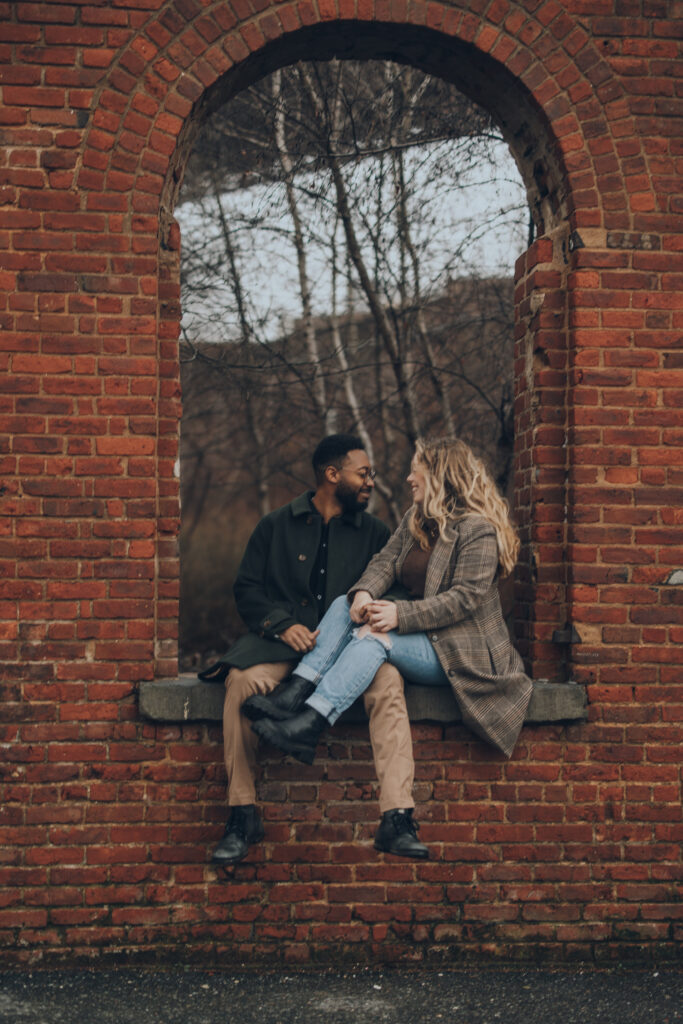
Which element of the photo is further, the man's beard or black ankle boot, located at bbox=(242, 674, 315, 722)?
the man's beard

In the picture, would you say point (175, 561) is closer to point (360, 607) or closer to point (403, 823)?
point (360, 607)

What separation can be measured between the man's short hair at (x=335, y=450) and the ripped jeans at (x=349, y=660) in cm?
85

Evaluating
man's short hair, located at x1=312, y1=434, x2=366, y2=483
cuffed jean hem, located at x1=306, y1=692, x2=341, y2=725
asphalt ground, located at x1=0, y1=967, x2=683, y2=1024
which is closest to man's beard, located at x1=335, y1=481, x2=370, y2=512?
man's short hair, located at x1=312, y1=434, x2=366, y2=483

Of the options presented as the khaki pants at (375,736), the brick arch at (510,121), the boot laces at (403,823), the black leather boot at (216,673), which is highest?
the brick arch at (510,121)

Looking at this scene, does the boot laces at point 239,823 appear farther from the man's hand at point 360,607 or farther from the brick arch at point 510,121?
the man's hand at point 360,607

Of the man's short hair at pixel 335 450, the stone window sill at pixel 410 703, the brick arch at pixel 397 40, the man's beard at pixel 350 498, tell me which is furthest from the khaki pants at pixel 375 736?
the brick arch at pixel 397 40

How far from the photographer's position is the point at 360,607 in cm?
408

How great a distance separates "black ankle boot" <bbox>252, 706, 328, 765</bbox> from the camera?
3.78m

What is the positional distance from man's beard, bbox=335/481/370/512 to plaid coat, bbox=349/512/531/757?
63 cm

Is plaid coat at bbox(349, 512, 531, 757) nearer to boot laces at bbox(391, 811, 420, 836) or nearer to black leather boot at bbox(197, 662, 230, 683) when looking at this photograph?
boot laces at bbox(391, 811, 420, 836)

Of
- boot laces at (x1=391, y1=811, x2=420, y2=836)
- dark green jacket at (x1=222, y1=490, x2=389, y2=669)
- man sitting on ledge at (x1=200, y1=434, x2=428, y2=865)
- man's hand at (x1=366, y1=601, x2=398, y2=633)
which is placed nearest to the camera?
boot laces at (x1=391, y1=811, x2=420, y2=836)

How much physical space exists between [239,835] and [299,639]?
2.75ft

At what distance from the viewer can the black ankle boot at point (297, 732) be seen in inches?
149

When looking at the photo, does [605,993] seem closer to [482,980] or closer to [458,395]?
[482,980]
